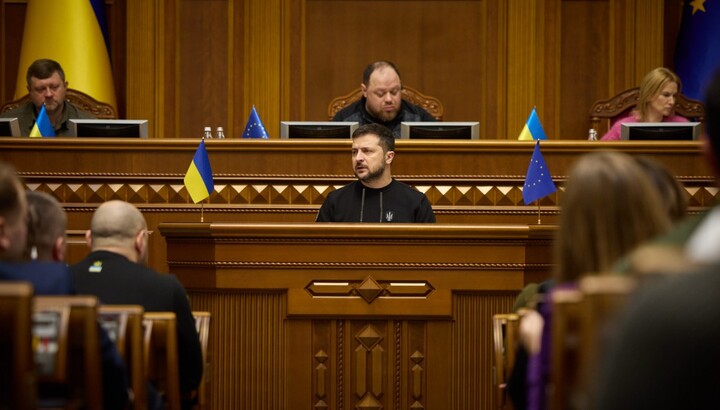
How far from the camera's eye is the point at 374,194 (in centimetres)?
654

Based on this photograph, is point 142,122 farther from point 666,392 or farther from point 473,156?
point 666,392

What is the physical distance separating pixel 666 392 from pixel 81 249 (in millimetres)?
5342

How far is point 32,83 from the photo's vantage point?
774 cm

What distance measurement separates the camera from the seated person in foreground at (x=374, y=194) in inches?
252

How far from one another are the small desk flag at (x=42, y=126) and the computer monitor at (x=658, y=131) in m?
3.67

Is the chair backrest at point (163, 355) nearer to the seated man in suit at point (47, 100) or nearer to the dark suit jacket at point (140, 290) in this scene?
the dark suit jacket at point (140, 290)

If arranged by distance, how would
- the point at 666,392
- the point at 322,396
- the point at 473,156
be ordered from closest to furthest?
1. the point at 666,392
2. the point at 322,396
3. the point at 473,156

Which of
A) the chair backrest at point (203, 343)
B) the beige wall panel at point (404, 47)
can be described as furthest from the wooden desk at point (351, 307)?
the beige wall panel at point (404, 47)

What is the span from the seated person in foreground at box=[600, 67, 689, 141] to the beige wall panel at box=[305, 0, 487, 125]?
7.33 feet

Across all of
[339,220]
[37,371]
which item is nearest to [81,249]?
[339,220]

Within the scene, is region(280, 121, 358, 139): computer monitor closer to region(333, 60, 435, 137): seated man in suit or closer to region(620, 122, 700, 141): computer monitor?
region(333, 60, 435, 137): seated man in suit

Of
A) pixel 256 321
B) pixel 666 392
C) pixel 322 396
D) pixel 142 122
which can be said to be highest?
pixel 142 122

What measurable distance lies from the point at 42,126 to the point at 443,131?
2.58 meters

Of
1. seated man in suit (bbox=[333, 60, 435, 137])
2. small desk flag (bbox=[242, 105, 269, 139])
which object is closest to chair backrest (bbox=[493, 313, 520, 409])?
small desk flag (bbox=[242, 105, 269, 139])
